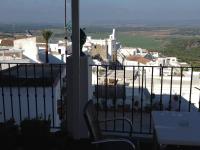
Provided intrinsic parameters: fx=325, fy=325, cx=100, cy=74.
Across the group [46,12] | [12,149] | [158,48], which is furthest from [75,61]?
[158,48]

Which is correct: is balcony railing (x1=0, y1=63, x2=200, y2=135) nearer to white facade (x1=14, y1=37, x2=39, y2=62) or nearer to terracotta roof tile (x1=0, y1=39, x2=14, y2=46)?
white facade (x1=14, y1=37, x2=39, y2=62)

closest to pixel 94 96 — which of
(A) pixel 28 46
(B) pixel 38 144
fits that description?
(B) pixel 38 144

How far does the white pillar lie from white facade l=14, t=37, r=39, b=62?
45.6ft

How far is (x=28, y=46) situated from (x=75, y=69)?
581 inches

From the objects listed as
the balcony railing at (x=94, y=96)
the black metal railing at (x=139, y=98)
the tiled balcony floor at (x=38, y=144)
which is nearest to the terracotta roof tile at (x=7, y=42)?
the black metal railing at (x=139, y=98)

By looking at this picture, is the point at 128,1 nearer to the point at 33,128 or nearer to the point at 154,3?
the point at 154,3

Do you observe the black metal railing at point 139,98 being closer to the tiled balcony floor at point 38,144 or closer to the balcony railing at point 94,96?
the balcony railing at point 94,96

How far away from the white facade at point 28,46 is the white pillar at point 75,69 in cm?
1389

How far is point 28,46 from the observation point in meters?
18.2

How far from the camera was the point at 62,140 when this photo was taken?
12.2 feet

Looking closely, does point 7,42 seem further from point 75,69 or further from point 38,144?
point 38,144

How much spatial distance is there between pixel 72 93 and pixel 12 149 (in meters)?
0.99

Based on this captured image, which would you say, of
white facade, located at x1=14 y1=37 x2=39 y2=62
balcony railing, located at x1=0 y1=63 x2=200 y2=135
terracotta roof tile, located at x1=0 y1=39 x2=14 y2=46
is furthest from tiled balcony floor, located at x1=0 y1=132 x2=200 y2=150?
terracotta roof tile, located at x1=0 y1=39 x2=14 y2=46

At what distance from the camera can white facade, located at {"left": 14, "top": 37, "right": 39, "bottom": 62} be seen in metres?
17.8
